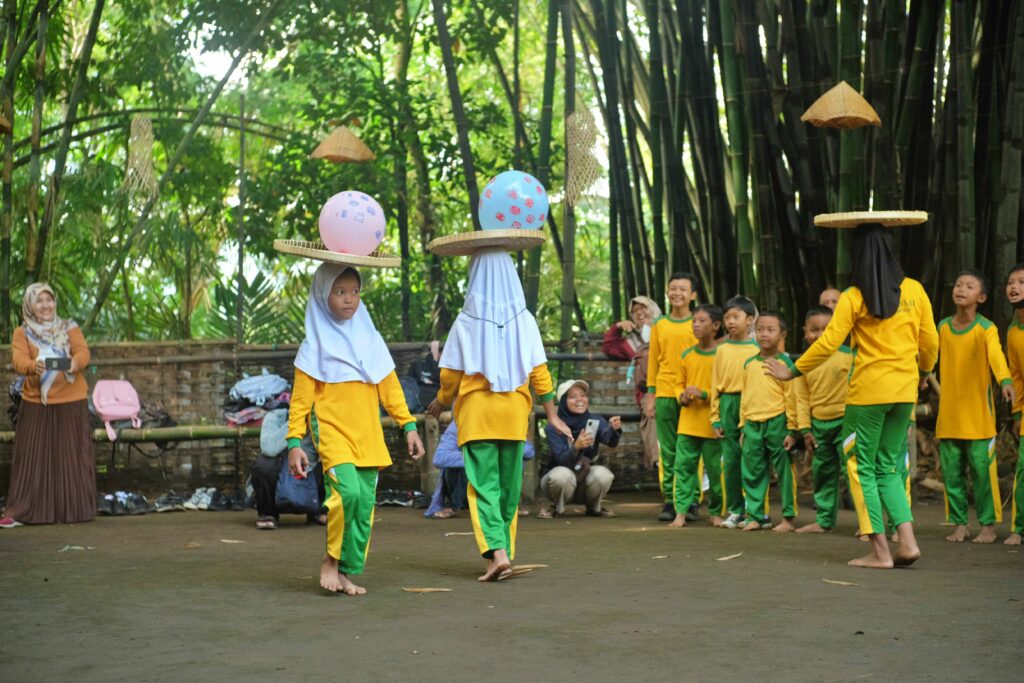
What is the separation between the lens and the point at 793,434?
21.2 ft

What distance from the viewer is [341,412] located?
181 inches

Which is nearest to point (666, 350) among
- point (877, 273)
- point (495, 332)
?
point (877, 273)

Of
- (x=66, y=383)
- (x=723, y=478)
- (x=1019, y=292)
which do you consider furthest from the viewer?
(x=66, y=383)

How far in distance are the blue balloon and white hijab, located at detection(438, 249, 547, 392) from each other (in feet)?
0.41

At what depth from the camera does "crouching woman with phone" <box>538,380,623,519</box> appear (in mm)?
7117

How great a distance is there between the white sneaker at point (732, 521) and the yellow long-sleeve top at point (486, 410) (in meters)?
2.05

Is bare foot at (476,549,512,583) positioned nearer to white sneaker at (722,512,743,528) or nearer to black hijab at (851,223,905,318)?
black hijab at (851,223,905,318)

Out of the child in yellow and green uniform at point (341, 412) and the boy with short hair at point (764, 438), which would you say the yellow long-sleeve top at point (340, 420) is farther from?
the boy with short hair at point (764, 438)

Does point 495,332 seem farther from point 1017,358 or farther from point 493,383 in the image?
point 1017,358

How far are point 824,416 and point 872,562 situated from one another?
136 centimetres

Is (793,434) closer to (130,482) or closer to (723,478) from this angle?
(723,478)

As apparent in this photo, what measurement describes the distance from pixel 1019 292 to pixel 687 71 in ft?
10.5

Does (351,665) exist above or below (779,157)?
below

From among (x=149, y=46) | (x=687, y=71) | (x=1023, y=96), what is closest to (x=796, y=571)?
(x=1023, y=96)
